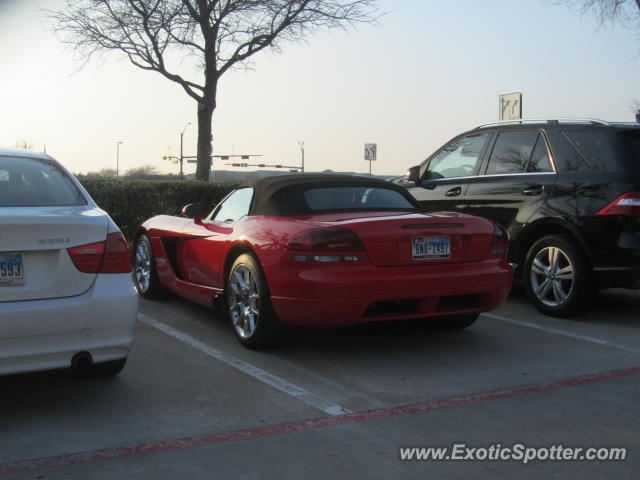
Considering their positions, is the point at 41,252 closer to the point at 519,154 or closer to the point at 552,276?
the point at 552,276

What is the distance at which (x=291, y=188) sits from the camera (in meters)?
5.85

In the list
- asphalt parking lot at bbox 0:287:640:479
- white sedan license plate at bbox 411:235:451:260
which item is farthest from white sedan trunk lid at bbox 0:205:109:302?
white sedan license plate at bbox 411:235:451:260

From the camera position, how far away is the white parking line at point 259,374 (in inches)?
165

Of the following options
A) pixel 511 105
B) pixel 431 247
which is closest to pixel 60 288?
pixel 431 247

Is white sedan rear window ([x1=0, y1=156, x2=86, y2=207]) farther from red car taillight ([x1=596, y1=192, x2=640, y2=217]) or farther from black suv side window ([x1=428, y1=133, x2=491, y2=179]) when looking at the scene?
black suv side window ([x1=428, y1=133, x2=491, y2=179])

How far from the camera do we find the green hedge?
510 inches

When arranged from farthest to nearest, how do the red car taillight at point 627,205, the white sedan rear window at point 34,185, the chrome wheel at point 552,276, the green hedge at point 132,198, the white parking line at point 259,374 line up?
the green hedge at point 132,198 < the chrome wheel at point 552,276 < the red car taillight at point 627,205 < the white sedan rear window at point 34,185 < the white parking line at point 259,374

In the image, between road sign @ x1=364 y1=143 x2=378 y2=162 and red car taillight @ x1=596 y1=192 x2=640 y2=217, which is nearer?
red car taillight @ x1=596 y1=192 x2=640 y2=217

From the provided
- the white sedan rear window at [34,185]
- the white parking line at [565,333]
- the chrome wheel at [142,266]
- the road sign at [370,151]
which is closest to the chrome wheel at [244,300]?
the white sedan rear window at [34,185]

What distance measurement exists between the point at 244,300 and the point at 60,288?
1.79m

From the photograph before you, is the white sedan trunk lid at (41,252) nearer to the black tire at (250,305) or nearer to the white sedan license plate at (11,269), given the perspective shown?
the white sedan license plate at (11,269)

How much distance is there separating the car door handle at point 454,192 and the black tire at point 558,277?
1237mm

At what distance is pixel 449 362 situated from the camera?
5238 mm

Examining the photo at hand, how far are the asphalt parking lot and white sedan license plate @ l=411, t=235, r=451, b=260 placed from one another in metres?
0.73
